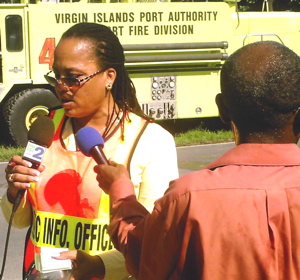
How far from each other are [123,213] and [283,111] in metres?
0.52

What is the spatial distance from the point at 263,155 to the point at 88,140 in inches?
26.1

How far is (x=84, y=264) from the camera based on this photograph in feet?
7.84

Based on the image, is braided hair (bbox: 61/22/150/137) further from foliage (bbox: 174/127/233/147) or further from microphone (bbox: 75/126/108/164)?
foliage (bbox: 174/127/233/147)

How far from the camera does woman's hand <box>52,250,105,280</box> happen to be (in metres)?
2.38

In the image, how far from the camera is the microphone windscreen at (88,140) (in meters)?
2.22

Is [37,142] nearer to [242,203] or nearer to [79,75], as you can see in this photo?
[79,75]

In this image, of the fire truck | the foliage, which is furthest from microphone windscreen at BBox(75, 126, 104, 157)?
the foliage

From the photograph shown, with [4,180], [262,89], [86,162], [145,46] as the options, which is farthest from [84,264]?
[145,46]

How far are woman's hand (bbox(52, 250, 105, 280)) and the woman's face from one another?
21.3 inches

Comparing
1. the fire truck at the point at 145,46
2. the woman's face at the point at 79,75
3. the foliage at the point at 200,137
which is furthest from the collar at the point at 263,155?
the foliage at the point at 200,137

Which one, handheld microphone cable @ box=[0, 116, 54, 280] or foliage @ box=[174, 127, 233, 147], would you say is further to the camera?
foliage @ box=[174, 127, 233, 147]

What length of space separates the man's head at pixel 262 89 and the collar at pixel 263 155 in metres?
0.04

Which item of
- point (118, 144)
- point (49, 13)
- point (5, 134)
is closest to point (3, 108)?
point (5, 134)

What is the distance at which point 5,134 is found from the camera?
11742 mm
